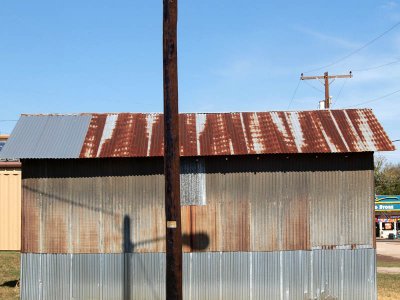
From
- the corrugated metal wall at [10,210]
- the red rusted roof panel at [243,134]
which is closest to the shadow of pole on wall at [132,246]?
the red rusted roof panel at [243,134]

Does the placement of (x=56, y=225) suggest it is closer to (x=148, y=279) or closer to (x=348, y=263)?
(x=148, y=279)

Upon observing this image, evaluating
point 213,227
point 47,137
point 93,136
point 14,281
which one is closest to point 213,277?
point 213,227

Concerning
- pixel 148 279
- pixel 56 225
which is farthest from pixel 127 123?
pixel 148 279

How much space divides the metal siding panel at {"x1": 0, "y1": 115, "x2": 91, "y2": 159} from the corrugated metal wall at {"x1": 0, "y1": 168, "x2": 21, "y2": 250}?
1386 centimetres

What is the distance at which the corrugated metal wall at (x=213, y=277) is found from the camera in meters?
16.0

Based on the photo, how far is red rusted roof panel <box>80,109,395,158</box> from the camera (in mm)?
16016

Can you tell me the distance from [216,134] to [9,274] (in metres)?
11.2

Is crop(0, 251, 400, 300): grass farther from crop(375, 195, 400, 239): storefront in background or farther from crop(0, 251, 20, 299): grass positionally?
crop(375, 195, 400, 239): storefront in background

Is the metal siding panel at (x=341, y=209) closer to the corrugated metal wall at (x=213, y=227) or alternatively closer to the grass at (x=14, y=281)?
the corrugated metal wall at (x=213, y=227)

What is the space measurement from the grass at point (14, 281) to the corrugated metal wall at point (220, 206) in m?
2.79

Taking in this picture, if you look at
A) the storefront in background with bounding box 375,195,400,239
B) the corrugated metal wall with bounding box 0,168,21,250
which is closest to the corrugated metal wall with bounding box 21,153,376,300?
the corrugated metal wall with bounding box 0,168,21,250

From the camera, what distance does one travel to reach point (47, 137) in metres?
16.7

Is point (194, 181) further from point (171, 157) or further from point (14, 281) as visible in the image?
point (14, 281)

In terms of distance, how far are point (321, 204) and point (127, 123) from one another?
6536mm
